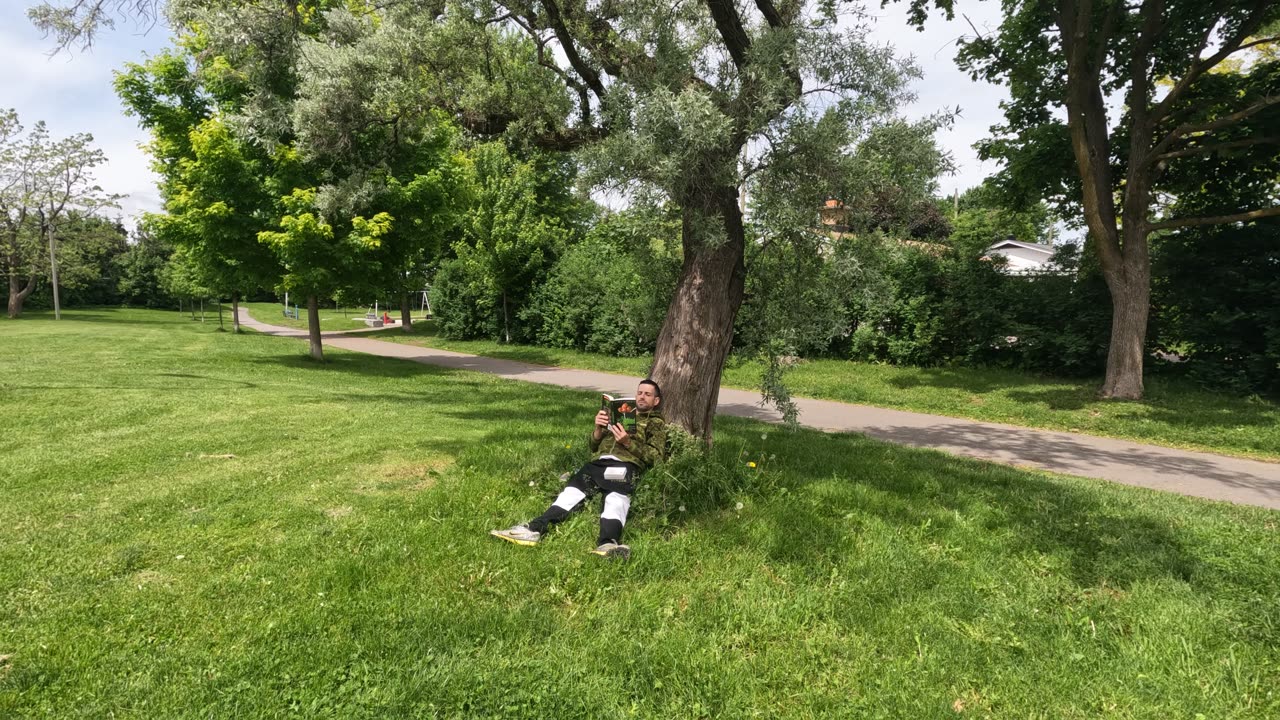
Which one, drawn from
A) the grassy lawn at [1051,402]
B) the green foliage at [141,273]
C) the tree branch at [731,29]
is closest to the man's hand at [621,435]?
the grassy lawn at [1051,402]

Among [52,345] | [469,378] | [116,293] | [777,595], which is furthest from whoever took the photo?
[116,293]

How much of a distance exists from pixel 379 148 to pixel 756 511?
11793mm

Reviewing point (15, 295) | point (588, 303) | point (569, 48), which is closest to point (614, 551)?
point (569, 48)

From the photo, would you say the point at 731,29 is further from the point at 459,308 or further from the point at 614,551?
the point at 459,308

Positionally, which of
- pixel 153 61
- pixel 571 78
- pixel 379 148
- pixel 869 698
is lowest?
pixel 869 698

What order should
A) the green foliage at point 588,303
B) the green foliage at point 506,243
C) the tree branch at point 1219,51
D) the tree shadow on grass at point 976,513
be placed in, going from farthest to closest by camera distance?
1. the green foliage at point 506,243
2. the green foliage at point 588,303
3. the tree branch at point 1219,51
4. the tree shadow on grass at point 976,513

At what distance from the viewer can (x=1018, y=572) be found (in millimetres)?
3678

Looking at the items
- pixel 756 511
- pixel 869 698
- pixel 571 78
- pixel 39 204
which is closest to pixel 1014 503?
pixel 756 511

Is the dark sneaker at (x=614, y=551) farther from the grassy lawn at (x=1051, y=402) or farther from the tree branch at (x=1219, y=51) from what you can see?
the tree branch at (x=1219, y=51)

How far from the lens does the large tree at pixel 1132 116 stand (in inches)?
374

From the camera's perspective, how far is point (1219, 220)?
9.26 metres

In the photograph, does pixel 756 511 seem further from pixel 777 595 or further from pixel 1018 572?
pixel 1018 572

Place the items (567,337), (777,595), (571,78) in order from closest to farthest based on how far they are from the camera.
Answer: (777,595)
(571,78)
(567,337)

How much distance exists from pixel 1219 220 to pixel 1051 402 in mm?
3490
